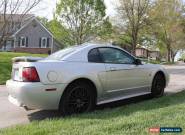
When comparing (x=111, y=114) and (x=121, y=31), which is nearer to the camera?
(x=111, y=114)

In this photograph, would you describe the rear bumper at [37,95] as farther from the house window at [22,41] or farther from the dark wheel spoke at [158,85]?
the house window at [22,41]

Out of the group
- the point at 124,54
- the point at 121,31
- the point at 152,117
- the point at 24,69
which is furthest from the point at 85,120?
the point at 121,31

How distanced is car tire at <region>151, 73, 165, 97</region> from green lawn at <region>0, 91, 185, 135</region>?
2092 mm

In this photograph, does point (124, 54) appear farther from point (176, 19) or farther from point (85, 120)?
point (176, 19)

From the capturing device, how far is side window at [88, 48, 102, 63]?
26.0ft

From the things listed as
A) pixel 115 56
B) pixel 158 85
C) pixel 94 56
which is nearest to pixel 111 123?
pixel 94 56

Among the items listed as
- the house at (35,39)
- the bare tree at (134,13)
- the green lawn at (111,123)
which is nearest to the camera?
the green lawn at (111,123)

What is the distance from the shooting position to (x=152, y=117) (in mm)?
6430

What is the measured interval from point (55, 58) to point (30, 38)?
175ft

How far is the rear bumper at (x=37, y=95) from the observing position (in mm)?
6879

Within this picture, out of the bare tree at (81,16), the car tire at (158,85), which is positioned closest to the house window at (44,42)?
the bare tree at (81,16)

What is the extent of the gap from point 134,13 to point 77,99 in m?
41.3

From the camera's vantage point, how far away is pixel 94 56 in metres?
8.03

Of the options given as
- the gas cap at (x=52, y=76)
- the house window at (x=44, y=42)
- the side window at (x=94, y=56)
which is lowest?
the gas cap at (x=52, y=76)
